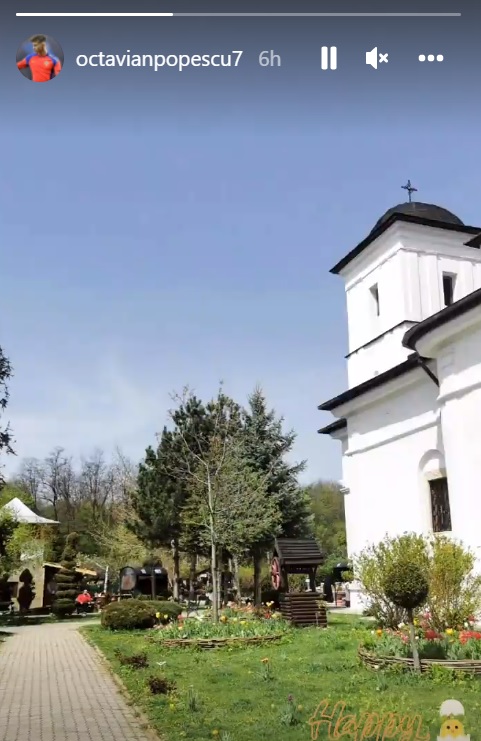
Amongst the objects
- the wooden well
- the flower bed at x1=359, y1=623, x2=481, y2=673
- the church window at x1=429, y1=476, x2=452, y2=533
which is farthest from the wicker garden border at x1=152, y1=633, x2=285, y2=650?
the church window at x1=429, y1=476, x2=452, y2=533

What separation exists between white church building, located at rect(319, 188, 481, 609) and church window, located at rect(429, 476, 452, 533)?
0.02m

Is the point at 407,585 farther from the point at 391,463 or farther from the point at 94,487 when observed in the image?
the point at 94,487

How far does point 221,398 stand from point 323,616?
1250cm

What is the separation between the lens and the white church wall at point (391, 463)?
15375mm

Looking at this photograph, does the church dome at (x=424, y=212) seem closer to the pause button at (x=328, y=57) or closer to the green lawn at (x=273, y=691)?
the green lawn at (x=273, y=691)

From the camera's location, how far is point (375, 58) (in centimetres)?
408

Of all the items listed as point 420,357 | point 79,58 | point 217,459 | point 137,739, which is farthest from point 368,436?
point 79,58

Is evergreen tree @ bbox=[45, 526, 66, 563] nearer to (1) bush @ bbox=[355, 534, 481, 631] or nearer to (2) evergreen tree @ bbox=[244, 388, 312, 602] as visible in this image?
(2) evergreen tree @ bbox=[244, 388, 312, 602]

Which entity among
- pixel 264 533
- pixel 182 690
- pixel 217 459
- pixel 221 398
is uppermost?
pixel 221 398

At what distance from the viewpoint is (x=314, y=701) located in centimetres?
694

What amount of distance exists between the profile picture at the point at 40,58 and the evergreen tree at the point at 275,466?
22319mm

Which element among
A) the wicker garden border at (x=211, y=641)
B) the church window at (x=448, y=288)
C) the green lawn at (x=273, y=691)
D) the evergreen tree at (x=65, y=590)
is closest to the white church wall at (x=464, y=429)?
the green lawn at (x=273, y=691)

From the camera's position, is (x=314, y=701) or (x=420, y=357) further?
(x=420, y=357)

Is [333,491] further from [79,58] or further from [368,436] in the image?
[79,58]
